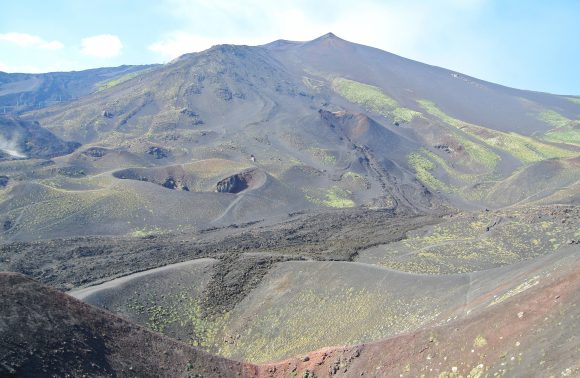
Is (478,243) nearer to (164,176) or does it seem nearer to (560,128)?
(164,176)

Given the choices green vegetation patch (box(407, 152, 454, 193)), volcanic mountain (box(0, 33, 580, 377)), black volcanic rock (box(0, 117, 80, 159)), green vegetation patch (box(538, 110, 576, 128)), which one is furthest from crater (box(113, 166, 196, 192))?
green vegetation patch (box(538, 110, 576, 128))

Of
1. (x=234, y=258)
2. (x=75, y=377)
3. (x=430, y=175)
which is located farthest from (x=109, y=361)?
(x=430, y=175)

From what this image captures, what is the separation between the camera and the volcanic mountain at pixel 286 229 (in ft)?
57.9

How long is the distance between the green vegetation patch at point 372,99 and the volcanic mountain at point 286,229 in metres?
0.67

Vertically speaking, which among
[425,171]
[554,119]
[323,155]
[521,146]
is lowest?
[425,171]

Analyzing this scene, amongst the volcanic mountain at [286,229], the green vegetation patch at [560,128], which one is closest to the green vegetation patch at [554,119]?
the green vegetation patch at [560,128]

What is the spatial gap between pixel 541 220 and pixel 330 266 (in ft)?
76.5

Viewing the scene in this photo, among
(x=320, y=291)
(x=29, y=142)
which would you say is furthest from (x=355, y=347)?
(x=29, y=142)

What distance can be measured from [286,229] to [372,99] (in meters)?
78.8

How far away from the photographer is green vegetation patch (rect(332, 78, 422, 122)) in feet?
379

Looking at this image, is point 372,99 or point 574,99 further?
point 574,99

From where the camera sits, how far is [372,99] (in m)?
123

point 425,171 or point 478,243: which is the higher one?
point 425,171

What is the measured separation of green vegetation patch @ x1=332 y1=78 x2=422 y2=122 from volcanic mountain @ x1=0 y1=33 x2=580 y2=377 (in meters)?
0.67
